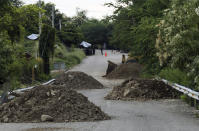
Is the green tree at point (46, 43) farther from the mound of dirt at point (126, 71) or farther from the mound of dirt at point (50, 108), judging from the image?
the mound of dirt at point (50, 108)

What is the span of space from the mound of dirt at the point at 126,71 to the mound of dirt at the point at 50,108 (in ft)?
84.2

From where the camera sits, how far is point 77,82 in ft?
97.9

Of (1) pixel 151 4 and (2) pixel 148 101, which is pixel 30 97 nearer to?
(2) pixel 148 101

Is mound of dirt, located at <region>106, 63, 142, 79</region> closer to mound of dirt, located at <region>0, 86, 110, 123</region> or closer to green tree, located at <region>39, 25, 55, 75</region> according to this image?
green tree, located at <region>39, 25, 55, 75</region>

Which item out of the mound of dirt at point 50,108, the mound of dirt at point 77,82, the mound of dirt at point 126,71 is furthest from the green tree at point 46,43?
the mound of dirt at point 50,108

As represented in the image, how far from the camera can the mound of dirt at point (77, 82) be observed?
1151 inches

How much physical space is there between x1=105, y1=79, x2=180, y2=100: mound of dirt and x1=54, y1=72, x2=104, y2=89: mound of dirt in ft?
25.9

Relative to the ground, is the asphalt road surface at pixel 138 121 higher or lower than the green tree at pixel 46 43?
lower

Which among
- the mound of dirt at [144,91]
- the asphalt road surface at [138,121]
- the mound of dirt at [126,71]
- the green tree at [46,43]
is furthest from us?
the mound of dirt at [126,71]

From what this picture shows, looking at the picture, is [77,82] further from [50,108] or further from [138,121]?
[138,121]

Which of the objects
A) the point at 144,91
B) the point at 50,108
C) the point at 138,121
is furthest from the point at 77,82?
the point at 138,121

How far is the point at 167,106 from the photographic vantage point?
1719 centimetres

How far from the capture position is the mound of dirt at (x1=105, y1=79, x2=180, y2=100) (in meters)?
20.2

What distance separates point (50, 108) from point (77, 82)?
16.4 m
